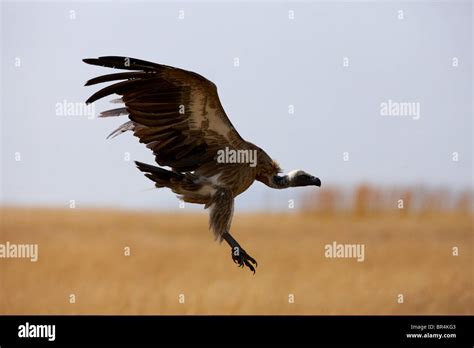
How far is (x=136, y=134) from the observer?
904 cm

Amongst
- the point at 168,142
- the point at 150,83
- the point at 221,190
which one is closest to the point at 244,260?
the point at 221,190

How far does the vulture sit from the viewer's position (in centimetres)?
861

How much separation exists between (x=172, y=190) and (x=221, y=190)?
546 millimetres

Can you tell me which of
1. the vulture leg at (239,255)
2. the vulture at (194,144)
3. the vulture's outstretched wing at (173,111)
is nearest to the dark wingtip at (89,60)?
the vulture's outstretched wing at (173,111)

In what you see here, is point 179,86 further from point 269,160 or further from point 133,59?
point 269,160

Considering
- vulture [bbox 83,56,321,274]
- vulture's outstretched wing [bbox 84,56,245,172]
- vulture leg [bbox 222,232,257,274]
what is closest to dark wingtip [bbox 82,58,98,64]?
vulture's outstretched wing [bbox 84,56,245,172]

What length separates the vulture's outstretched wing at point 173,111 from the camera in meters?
8.52

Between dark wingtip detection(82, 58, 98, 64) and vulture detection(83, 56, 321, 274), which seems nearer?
dark wingtip detection(82, 58, 98, 64)

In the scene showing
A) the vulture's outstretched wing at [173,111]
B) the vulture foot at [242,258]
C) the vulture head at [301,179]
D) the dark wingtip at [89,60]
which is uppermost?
the dark wingtip at [89,60]

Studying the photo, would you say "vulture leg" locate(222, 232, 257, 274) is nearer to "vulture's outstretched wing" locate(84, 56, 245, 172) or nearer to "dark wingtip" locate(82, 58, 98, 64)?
"vulture's outstretched wing" locate(84, 56, 245, 172)

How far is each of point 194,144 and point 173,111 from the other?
17.9 inches

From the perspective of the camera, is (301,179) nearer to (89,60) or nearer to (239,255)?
(239,255)

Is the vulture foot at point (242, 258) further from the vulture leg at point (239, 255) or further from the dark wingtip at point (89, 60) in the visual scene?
the dark wingtip at point (89, 60)

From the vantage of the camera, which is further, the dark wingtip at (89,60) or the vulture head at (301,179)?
the vulture head at (301,179)
